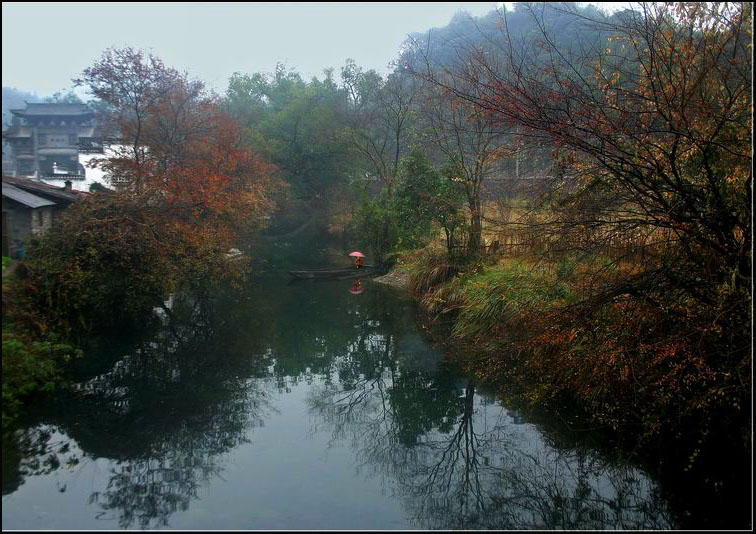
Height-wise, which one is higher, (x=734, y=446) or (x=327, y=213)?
(x=734, y=446)

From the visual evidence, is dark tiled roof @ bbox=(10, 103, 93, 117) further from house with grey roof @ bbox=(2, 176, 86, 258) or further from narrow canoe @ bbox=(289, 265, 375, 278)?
house with grey roof @ bbox=(2, 176, 86, 258)

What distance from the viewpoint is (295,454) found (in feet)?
27.1

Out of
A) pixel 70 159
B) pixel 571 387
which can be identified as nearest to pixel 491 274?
pixel 571 387

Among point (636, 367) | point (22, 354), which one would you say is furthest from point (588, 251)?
point (22, 354)

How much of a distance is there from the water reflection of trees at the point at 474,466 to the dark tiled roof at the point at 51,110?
99.6 ft

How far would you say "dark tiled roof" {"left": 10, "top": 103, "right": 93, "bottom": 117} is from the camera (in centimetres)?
3507

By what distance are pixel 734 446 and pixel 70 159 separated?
35.2 metres

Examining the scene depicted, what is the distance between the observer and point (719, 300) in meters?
6.69

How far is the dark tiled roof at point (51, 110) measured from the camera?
1381 inches

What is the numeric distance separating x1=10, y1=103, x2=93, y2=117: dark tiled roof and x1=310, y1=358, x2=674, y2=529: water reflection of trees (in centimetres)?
3036

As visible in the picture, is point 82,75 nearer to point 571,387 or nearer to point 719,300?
point 571,387

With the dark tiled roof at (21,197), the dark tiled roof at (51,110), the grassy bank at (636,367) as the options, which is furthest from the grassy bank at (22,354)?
the dark tiled roof at (51,110)

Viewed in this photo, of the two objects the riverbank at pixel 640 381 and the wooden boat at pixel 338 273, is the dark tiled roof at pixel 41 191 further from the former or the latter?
the riverbank at pixel 640 381

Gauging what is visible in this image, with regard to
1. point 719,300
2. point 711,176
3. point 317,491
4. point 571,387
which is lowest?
point 317,491
